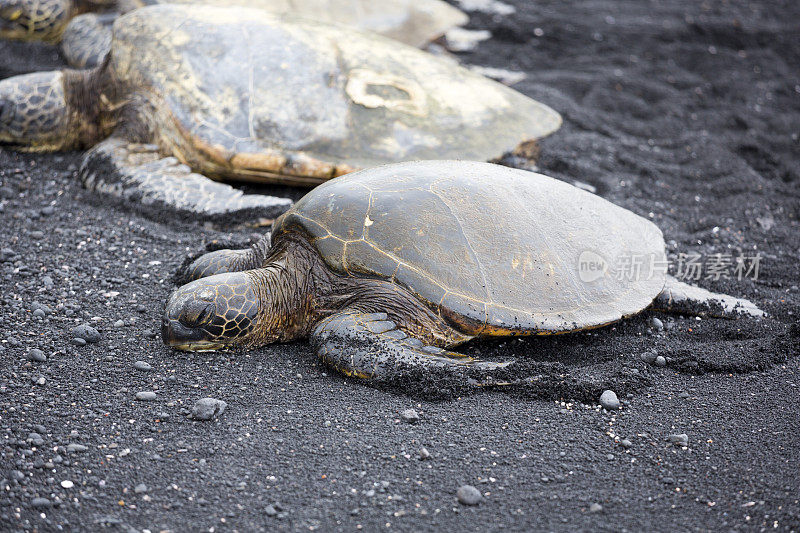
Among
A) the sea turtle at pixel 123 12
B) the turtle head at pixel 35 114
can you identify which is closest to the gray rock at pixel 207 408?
the turtle head at pixel 35 114

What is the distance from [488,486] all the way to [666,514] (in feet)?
1.88

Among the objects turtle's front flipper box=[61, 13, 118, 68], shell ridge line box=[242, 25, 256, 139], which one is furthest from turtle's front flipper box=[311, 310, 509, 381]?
turtle's front flipper box=[61, 13, 118, 68]

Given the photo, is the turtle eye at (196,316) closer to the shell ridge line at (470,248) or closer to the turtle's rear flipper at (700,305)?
the shell ridge line at (470,248)

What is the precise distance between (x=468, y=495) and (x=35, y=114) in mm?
4162

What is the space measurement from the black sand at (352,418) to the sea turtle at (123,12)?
1.93 m

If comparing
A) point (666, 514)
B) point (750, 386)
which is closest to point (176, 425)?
point (666, 514)

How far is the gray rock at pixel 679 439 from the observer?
2.43 m

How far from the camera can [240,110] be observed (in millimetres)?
4234

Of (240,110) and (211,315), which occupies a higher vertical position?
(240,110)

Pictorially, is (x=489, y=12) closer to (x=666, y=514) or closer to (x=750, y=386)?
(x=750, y=386)

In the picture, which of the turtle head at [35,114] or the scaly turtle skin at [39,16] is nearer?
the turtle head at [35,114]

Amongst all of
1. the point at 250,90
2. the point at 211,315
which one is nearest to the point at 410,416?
the point at 211,315

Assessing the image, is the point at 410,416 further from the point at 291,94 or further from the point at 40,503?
the point at 291,94

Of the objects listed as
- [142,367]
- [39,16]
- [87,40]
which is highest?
→ [39,16]
